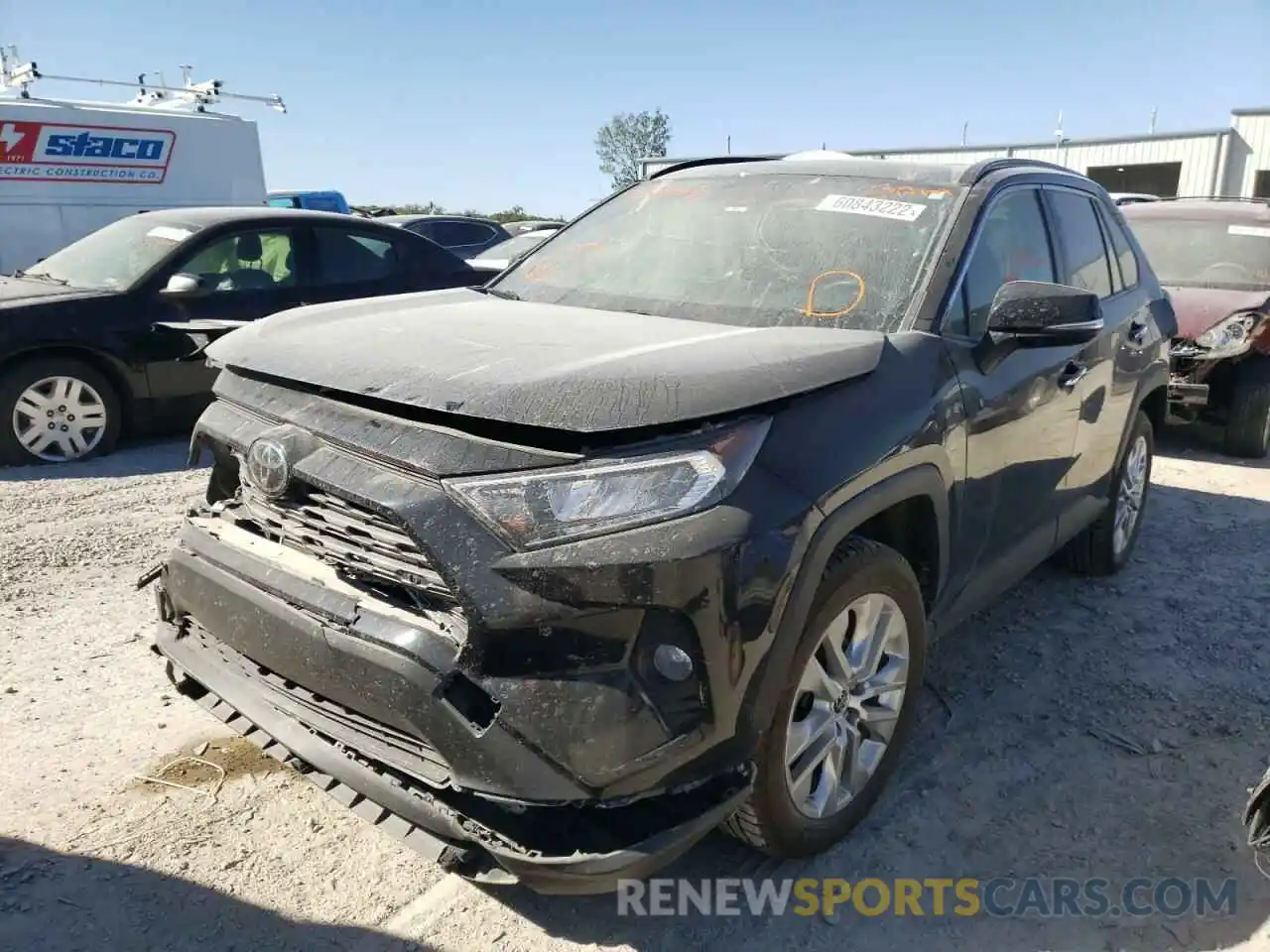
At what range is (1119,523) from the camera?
462 cm

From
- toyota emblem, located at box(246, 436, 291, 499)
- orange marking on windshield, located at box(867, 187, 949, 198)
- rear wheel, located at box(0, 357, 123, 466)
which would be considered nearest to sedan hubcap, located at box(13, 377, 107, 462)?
rear wheel, located at box(0, 357, 123, 466)

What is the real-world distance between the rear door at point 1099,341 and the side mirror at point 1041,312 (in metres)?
0.87

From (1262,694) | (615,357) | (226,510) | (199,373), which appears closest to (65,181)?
(199,373)

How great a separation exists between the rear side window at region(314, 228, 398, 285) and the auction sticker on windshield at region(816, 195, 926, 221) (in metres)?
5.02

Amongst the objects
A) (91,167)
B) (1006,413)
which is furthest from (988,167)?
(91,167)

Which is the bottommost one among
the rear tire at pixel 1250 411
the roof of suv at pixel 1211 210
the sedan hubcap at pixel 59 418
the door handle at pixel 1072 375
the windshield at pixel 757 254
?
the rear tire at pixel 1250 411

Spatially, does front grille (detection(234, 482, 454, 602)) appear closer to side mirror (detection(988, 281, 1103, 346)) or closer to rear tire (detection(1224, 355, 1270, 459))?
side mirror (detection(988, 281, 1103, 346))

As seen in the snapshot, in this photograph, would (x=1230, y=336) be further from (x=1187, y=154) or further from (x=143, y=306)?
(x=1187, y=154)

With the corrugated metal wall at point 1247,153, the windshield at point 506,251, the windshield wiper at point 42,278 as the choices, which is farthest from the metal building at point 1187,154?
the windshield wiper at point 42,278

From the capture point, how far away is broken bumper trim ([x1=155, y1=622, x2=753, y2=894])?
1.94m

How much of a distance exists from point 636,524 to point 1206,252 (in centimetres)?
789

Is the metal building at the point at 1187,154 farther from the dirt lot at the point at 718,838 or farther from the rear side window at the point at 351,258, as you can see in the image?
the dirt lot at the point at 718,838

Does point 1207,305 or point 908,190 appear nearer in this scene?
point 908,190

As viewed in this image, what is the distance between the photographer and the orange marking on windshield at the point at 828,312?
2.91m
